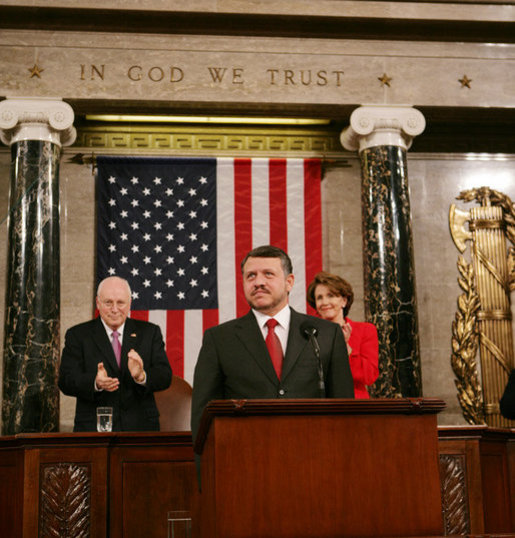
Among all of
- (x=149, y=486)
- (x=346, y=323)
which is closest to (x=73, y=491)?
(x=149, y=486)

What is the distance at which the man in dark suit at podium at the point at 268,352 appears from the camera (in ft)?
10.8

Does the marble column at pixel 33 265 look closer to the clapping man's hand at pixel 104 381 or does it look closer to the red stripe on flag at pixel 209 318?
the red stripe on flag at pixel 209 318

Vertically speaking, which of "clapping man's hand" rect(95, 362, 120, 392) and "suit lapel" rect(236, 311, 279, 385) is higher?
"suit lapel" rect(236, 311, 279, 385)

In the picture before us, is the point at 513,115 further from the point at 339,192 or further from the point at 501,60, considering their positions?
the point at 339,192

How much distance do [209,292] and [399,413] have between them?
6.68 m

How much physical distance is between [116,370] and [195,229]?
4.02 m

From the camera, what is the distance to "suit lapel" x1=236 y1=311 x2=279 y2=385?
10.9ft

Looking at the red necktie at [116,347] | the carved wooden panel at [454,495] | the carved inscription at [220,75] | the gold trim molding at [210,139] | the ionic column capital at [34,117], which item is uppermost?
the carved inscription at [220,75]

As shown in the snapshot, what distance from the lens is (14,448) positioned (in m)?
5.56

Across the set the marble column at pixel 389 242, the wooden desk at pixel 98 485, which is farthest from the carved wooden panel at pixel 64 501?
the marble column at pixel 389 242

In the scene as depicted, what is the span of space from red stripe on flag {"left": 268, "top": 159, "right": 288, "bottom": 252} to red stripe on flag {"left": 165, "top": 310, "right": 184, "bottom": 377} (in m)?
1.43

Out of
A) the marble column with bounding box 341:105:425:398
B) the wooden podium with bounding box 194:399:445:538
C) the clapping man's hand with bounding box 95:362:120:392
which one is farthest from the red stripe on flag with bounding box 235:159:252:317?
the wooden podium with bounding box 194:399:445:538

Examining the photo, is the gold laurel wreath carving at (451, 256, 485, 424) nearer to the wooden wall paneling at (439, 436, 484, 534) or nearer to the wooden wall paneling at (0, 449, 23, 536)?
the wooden wall paneling at (439, 436, 484, 534)

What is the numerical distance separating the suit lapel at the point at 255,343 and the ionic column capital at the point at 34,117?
5557mm
